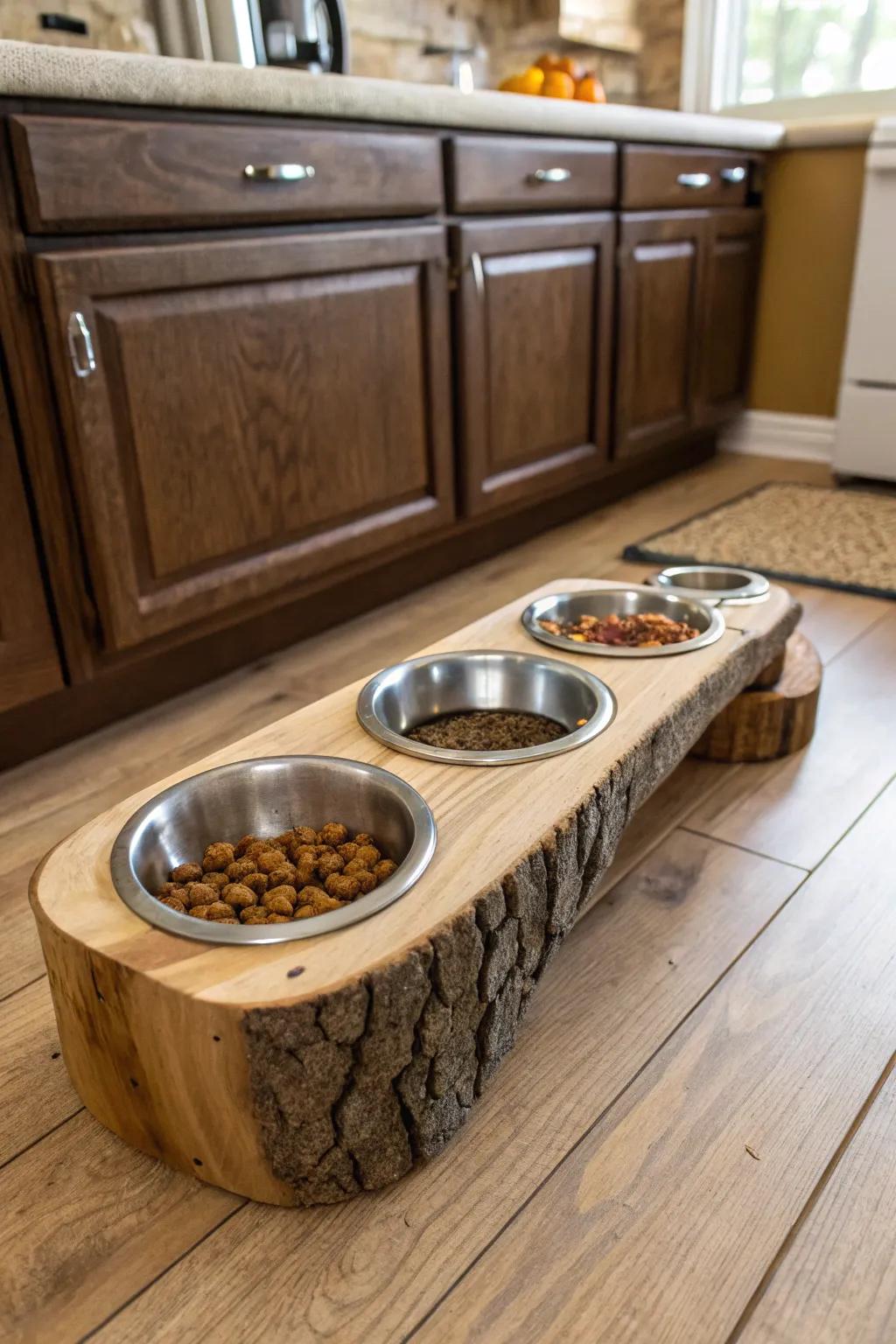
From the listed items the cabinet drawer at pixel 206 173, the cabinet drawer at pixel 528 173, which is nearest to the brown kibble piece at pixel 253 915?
the cabinet drawer at pixel 206 173

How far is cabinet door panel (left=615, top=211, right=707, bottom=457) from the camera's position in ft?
7.61

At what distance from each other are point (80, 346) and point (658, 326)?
1587 mm

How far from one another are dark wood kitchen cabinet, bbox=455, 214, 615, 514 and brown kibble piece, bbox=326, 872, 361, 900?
1257mm

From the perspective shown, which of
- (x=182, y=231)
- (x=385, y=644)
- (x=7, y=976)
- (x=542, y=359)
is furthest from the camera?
(x=542, y=359)

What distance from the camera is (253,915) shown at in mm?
805

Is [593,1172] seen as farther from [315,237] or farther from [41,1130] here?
Answer: [315,237]

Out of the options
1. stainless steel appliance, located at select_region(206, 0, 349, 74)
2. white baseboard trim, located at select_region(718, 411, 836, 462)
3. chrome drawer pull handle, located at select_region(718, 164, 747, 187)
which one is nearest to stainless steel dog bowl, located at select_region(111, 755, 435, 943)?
stainless steel appliance, located at select_region(206, 0, 349, 74)

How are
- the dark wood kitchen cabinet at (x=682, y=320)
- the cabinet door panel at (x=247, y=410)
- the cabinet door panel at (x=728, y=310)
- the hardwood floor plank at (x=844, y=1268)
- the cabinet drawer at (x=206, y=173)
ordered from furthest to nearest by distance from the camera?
the cabinet door panel at (x=728, y=310) → the dark wood kitchen cabinet at (x=682, y=320) → the cabinet door panel at (x=247, y=410) → the cabinet drawer at (x=206, y=173) → the hardwood floor plank at (x=844, y=1268)

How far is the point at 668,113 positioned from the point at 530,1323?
234 cm

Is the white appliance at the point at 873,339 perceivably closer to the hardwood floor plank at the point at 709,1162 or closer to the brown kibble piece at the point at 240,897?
the hardwood floor plank at the point at 709,1162

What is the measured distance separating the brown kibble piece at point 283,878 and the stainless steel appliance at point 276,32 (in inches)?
64.9

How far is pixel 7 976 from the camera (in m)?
1.03

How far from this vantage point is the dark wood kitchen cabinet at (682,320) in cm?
235

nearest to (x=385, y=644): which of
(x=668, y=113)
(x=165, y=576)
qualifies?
(x=165, y=576)
